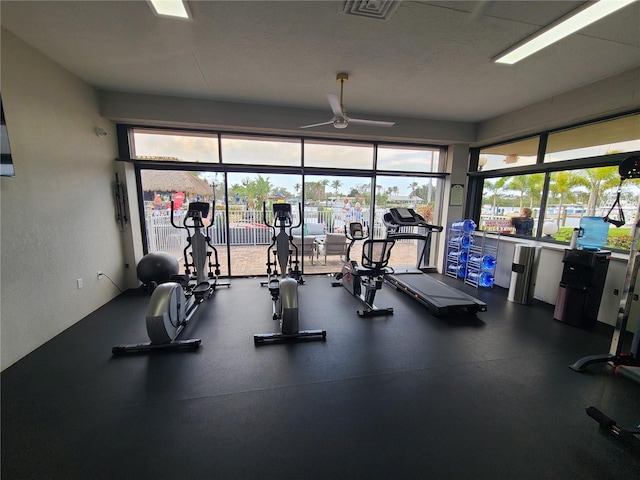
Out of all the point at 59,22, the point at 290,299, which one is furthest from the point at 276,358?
the point at 59,22

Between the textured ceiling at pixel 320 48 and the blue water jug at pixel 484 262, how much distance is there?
2.74 metres

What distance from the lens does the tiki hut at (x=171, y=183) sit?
189 inches

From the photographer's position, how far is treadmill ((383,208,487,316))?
377cm

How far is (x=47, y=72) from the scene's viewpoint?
3.04 meters

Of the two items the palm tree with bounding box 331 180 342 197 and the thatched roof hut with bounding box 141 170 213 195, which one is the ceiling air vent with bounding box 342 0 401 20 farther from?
the thatched roof hut with bounding box 141 170 213 195

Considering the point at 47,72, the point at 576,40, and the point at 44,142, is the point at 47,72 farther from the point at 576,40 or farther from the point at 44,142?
the point at 576,40

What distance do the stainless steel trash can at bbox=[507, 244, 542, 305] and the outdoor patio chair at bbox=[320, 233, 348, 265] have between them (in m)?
3.19

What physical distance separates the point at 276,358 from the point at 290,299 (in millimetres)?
649

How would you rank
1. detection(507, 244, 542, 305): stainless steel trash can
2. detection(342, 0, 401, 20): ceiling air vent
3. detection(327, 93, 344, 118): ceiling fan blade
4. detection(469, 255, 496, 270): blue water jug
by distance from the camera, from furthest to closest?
1. detection(469, 255, 496, 270): blue water jug
2. detection(507, 244, 542, 305): stainless steel trash can
3. detection(327, 93, 344, 118): ceiling fan blade
4. detection(342, 0, 401, 20): ceiling air vent

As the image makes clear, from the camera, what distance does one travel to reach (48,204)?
3012mm

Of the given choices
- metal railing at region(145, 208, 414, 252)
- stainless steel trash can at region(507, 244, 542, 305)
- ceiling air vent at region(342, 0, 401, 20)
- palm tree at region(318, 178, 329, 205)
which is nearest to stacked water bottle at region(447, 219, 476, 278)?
stainless steel trash can at region(507, 244, 542, 305)

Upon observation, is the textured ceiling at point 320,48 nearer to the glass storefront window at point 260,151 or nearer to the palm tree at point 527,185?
the glass storefront window at point 260,151

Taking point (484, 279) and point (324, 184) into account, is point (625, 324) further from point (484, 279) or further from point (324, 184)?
point (324, 184)

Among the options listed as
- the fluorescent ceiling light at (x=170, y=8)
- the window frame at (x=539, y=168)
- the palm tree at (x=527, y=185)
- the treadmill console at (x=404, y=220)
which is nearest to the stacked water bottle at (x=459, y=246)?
the window frame at (x=539, y=168)
